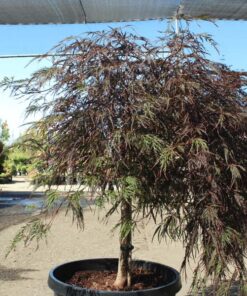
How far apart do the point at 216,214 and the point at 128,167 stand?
567 mm

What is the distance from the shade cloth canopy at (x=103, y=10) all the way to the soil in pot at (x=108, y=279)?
5373 mm

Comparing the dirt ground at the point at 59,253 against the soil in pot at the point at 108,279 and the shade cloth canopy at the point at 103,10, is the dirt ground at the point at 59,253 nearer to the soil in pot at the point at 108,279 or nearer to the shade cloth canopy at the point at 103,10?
the soil in pot at the point at 108,279

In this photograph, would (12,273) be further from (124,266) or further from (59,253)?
(124,266)

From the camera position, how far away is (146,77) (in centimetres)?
304

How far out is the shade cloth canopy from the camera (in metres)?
8.16

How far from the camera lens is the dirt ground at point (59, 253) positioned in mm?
4957

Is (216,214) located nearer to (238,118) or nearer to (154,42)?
(238,118)

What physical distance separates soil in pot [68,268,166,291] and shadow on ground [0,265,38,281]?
68.5 inches

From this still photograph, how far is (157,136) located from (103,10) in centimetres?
620

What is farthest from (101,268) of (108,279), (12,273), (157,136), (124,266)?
(12,273)

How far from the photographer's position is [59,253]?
648 cm

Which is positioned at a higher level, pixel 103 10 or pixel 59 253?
pixel 103 10

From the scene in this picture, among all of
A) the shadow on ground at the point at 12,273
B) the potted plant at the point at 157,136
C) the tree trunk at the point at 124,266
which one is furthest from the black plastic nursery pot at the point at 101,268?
the shadow on ground at the point at 12,273

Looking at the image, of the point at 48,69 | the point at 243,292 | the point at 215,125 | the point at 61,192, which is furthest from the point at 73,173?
the point at 243,292
